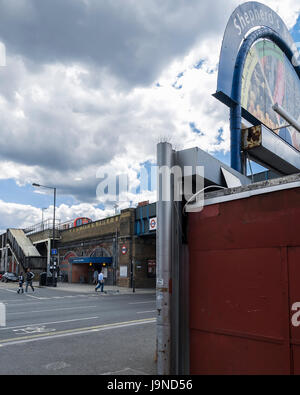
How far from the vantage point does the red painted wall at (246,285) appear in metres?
4.64

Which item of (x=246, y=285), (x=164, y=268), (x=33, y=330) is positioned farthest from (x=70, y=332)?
(x=246, y=285)

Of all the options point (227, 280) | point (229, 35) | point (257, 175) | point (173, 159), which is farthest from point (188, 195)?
point (257, 175)

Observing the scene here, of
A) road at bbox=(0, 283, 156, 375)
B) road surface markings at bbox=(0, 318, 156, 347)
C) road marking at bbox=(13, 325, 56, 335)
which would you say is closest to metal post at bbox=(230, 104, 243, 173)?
road at bbox=(0, 283, 156, 375)

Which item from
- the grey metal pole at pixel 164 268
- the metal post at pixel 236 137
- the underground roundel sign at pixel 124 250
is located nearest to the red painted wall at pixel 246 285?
the grey metal pole at pixel 164 268

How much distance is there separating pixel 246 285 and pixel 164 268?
1346 mm

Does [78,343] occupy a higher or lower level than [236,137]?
lower

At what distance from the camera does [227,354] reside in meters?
5.20

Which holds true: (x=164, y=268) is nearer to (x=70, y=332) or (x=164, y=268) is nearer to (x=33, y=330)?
(x=70, y=332)

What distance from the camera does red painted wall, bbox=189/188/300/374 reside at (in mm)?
4637

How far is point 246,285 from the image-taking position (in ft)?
16.6

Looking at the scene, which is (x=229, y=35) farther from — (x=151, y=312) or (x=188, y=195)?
(x=151, y=312)

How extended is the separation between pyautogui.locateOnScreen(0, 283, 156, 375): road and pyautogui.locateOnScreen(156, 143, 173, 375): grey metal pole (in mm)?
1305

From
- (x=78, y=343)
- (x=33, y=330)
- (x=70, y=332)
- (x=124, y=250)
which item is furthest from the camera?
(x=124, y=250)
